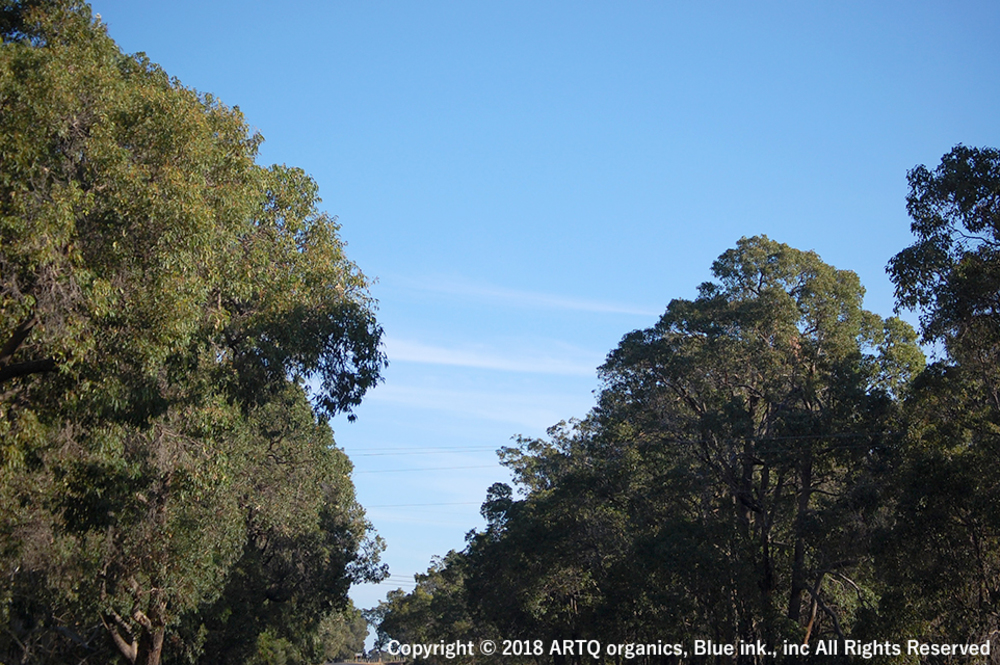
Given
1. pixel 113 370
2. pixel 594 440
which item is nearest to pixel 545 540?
pixel 594 440

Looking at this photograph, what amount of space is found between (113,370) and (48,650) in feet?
50.5

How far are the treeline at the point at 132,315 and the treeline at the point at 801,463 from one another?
1078cm

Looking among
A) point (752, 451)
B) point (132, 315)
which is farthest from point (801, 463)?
point (132, 315)

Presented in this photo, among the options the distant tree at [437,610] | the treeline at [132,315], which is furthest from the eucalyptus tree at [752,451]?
the distant tree at [437,610]

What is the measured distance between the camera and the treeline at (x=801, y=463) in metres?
16.4

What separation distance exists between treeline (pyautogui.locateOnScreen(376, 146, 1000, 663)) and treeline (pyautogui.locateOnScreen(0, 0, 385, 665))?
10.8 m

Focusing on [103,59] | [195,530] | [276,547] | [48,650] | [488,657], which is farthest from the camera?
[488,657]

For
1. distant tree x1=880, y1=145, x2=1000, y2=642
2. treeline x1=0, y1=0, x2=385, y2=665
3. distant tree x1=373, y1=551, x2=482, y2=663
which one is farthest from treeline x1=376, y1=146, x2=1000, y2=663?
distant tree x1=373, y1=551, x2=482, y2=663

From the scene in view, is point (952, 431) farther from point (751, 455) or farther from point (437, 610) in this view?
point (437, 610)

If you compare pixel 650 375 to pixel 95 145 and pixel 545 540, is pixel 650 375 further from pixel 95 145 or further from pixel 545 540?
pixel 95 145

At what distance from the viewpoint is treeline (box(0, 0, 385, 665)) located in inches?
398

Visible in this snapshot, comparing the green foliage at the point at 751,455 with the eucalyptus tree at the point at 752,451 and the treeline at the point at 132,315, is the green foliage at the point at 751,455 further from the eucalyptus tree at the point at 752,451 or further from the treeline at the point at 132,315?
the treeline at the point at 132,315

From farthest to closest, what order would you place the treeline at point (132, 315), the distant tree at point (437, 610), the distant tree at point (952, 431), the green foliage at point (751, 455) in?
the distant tree at point (437, 610), the green foliage at point (751, 455), the distant tree at point (952, 431), the treeline at point (132, 315)

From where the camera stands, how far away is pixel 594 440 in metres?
29.4
